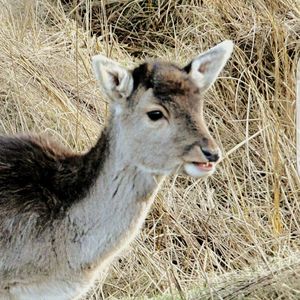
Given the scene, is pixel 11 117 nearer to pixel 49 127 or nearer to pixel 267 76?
pixel 49 127

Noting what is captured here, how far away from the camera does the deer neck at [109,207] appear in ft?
16.4

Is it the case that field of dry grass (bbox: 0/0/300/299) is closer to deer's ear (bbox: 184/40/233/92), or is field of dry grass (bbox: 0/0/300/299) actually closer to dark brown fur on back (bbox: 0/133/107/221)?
dark brown fur on back (bbox: 0/133/107/221)

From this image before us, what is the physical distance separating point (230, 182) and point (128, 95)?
2.49m

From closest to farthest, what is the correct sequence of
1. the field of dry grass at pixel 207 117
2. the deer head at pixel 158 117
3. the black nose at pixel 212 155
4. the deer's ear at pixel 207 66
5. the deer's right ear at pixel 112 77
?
the black nose at pixel 212 155 < the deer head at pixel 158 117 < the deer's right ear at pixel 112 77 < the deer's ear at pixel 207 66 < the field of dry grass at pixel 207 117

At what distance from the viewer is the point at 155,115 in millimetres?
4879

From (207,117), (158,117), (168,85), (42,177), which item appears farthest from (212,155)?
(207,117)

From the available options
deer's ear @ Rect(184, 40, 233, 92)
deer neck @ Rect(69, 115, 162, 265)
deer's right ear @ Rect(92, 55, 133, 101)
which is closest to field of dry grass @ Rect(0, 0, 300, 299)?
deer neck @ Rect(69, 115, 162, 265)

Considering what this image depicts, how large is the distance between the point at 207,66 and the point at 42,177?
1003 millimetres

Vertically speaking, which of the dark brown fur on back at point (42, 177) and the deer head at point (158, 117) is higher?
the deer head at point (158, 117)

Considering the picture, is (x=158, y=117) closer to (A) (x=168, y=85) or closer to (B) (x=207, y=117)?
(A) (x=168, y=85)

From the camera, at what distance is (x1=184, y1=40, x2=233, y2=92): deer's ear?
5.11 meters

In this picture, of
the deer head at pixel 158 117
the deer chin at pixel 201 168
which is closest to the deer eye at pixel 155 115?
the deer head at pixel 158 117

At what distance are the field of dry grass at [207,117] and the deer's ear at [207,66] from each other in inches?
45.1

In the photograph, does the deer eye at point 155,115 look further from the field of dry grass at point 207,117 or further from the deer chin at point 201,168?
the field of dry grass at point 207,117
